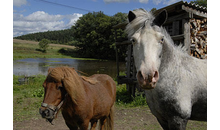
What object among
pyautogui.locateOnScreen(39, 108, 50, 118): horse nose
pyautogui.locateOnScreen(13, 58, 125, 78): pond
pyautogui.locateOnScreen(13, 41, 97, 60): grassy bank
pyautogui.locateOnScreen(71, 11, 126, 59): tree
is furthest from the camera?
pyautogui.locateOnScreen(13, 41, 97, 60): grassy bank

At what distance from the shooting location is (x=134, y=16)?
2.10 meters

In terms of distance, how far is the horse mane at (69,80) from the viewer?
2303 millimetres

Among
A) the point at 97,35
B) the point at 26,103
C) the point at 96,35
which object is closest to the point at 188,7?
the point at 26,103

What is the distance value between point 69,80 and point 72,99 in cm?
32

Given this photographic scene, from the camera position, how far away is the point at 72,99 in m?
2.45

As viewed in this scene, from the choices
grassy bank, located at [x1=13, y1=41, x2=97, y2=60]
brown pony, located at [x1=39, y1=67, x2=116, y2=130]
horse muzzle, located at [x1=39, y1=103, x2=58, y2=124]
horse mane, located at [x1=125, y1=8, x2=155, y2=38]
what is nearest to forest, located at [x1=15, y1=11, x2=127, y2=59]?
grassy bank, located at [x1=13, y1=41, x2=97, y2=60]

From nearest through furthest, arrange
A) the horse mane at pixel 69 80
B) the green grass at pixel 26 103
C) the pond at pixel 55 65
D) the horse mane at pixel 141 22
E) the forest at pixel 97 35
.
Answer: the horse mane at pixel 141 22 < the horse mane at pixel 69 80 < the green grass at pixel 26 103 < the pond at pixel 55 65 < the forest at pixel 97 35

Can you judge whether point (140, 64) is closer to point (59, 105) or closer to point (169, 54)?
point (169, 54)

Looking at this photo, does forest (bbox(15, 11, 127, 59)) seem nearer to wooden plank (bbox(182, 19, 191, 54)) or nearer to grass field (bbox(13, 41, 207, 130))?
grass field (bbox(13, 41, 207, 130))

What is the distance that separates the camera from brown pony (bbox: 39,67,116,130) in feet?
7.25

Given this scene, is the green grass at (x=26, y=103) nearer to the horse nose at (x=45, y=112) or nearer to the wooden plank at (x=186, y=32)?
the horse nose at (x=45, y=112)

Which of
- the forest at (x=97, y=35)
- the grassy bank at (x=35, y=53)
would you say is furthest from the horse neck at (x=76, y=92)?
the grassy bank at (x=35, y=53)

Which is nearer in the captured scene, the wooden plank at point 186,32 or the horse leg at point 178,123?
the horse leg at point 178,123

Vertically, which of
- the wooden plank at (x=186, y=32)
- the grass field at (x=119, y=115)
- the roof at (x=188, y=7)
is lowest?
the grass field at (x=119, y=115)
